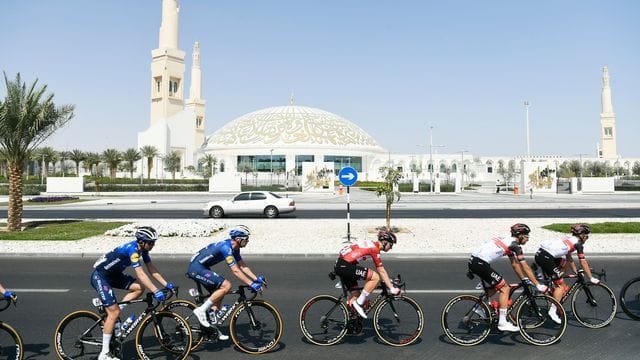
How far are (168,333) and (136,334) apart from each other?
1.16 feet

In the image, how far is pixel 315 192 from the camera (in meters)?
53.9

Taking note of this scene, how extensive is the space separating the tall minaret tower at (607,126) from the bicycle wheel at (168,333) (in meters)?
147

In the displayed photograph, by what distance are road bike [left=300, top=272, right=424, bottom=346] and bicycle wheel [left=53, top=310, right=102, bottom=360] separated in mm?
2471

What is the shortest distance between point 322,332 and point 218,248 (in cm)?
175

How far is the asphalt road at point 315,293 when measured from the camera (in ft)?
19.5

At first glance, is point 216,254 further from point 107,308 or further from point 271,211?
point 271,211

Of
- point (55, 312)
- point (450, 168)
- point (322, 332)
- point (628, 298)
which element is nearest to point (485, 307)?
point (322, 332)

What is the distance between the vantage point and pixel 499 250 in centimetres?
623

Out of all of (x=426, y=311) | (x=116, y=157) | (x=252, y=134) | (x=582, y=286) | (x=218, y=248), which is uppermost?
(x=252, y=134)

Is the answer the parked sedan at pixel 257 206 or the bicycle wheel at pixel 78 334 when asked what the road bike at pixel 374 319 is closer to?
the bicycle wheel at pixel 78 334

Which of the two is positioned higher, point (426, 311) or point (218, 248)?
point (218, 248)

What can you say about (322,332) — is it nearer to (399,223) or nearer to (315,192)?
(399,223)

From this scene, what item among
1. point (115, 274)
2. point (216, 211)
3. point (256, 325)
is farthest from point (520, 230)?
point (216, 211)

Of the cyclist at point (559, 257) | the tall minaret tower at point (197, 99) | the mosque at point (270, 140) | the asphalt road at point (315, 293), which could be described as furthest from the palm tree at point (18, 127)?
the tall minaret tower at point (197, 99)
